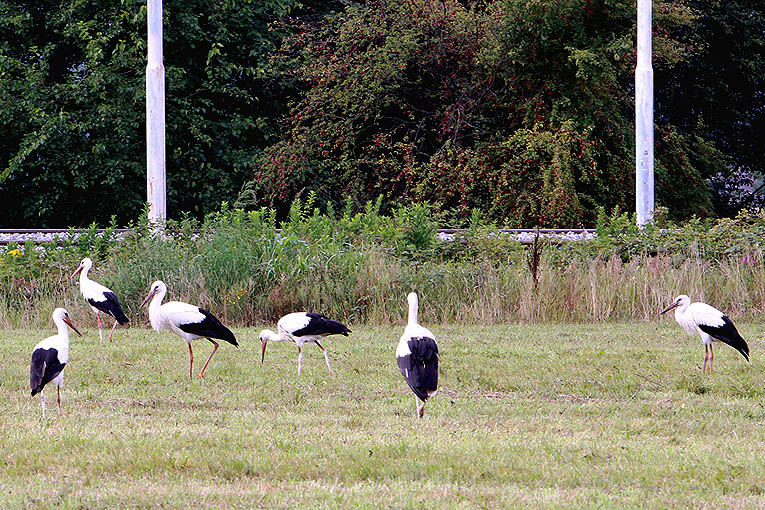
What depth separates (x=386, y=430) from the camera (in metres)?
8.30

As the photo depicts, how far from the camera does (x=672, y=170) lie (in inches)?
1152

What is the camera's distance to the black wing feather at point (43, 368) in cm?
856

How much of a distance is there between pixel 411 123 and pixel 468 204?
3595 millimetres

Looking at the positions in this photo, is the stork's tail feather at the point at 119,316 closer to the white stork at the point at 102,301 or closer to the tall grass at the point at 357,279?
the white stork at the point at 102,301

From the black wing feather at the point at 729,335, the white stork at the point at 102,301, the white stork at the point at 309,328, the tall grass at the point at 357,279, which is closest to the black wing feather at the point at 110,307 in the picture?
the white stork at the point at 102,301

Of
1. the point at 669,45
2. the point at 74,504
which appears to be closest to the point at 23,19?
the point at 669,45

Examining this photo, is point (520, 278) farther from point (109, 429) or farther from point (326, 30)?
point (326, 30)

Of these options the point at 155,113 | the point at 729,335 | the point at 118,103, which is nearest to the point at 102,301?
the point at 155,113

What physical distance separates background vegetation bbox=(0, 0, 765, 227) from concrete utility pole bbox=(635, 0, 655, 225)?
3.75 m

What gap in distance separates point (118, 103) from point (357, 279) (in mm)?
15461

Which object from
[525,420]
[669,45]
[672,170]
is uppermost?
[669,45]

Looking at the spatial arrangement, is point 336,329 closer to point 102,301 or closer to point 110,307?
point 110,307

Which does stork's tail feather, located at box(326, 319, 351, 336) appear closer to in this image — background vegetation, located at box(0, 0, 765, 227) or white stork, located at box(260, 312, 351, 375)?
white stork, located at box(260, 312, 351, 375)

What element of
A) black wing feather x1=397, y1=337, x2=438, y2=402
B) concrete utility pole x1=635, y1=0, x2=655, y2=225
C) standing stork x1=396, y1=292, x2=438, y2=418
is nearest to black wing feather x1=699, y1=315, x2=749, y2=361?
standing stork x1=396, y1=292, x2=438, y2=418
